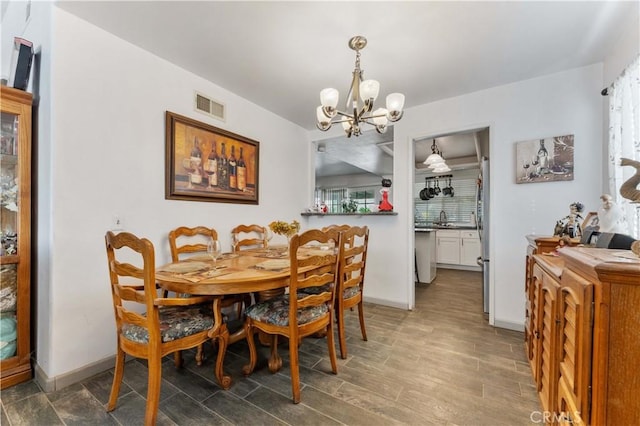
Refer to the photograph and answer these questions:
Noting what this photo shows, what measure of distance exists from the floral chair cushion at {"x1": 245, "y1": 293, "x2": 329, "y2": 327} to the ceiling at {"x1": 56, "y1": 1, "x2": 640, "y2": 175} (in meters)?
2.01

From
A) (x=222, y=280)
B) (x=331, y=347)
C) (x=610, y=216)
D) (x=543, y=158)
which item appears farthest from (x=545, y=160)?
(x=222, y=280)

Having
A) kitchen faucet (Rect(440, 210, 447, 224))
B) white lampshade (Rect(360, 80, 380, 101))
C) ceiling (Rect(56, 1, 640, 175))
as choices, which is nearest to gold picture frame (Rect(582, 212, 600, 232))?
ceiling (Rect(56, 1, 640, 175))

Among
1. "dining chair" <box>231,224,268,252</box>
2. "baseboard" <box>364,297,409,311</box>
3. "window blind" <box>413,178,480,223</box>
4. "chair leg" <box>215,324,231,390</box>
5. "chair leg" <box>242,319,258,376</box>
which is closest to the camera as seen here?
"chair leg" <box>215,324,231,390</box>

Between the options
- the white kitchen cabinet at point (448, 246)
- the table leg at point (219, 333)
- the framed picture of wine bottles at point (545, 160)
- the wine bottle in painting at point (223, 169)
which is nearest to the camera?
the table leg at point (219, 333)

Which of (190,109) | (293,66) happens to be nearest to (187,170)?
(190,109)

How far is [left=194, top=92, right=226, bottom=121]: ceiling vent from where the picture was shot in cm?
262

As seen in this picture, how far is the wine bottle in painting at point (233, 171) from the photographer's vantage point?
2.94 m

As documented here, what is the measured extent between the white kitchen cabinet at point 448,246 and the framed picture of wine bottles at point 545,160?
3548mm

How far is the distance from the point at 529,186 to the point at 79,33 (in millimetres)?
4014

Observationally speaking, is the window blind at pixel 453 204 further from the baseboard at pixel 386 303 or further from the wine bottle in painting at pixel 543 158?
the baseboard at pixel 386 303

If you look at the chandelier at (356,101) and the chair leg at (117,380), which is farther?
the chandelier at (356,101)

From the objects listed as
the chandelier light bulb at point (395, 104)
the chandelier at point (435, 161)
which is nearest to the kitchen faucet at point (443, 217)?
the chandelier at point (435, 161)

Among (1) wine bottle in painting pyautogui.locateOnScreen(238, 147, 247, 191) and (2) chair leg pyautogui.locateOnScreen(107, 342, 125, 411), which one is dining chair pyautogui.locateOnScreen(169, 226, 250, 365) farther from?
(2) chair leg pyautogui.locateOnScreen(107, 342, 125, 411)

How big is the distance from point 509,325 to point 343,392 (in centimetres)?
206
